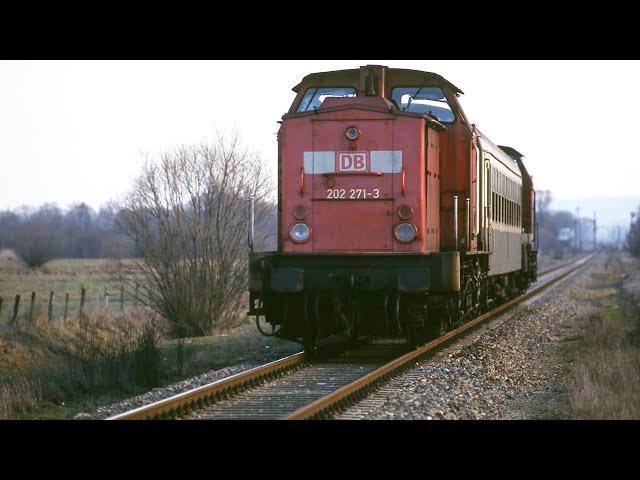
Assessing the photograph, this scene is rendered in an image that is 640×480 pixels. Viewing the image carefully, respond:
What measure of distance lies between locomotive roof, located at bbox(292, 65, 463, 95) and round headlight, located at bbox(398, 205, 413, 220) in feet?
7.06

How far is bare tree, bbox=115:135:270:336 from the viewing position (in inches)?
854

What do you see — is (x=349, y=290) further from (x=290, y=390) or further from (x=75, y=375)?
(x=75, y=375)

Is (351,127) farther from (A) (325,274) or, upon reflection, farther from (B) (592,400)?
(B) (592,400)

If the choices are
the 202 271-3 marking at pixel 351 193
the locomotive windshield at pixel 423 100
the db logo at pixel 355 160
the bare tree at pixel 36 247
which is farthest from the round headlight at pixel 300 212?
the bare tree at pixel 36 247

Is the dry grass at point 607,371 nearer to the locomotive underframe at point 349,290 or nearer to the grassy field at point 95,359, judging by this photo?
the locomotive underframe at point 349,290

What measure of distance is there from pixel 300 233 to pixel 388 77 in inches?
107

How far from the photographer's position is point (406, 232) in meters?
11.9

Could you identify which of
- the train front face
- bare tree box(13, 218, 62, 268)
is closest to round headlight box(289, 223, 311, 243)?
the train front face

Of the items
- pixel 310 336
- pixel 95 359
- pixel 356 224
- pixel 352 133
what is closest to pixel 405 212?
pixel 356 224

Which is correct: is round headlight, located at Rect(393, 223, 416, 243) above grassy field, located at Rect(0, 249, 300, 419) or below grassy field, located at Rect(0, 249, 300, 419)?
above

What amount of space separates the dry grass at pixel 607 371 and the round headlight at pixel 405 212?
9.64 feet

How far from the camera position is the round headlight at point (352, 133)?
38.7ft

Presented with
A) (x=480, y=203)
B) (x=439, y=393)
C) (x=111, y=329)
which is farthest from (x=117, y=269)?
(x=439, y=393)

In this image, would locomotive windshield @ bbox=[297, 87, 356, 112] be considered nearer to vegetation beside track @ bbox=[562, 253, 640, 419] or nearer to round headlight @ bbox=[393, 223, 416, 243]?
round headlight @ bbox=[393, 223, 416, 243]
